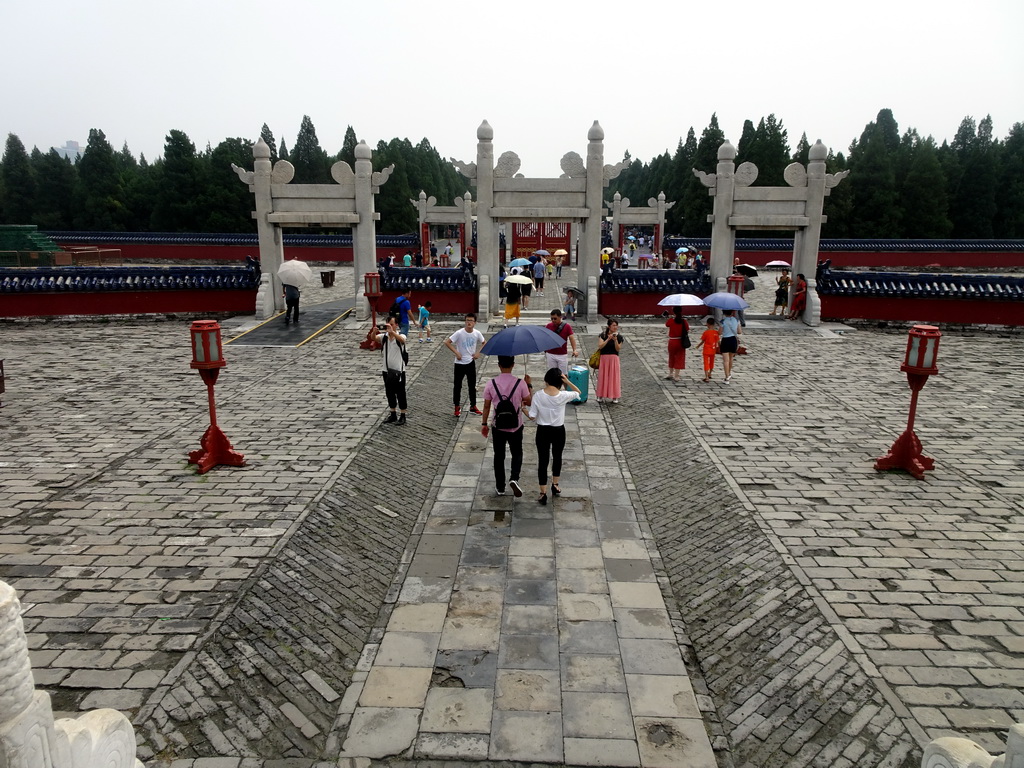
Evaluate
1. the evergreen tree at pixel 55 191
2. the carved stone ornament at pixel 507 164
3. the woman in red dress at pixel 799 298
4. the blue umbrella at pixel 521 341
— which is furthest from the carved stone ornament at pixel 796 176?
the evergreen tree at pixel 55 191

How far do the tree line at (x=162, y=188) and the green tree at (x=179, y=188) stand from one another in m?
0.05

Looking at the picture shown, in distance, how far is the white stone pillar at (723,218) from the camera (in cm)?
1930

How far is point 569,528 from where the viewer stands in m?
7.37

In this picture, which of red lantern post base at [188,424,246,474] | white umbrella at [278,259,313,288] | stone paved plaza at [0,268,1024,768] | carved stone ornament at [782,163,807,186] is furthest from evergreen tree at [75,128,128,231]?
red lantern post base at [188,424,246,474]

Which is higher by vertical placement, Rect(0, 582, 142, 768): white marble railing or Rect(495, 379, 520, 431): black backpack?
Rect(0, 582, 142, 768): white marble railing

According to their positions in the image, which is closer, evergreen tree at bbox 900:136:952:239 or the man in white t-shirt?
the man in white t-shirt

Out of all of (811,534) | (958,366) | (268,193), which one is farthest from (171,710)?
(268,193)

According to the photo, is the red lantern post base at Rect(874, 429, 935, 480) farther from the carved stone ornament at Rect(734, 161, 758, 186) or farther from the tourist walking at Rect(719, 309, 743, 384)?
the carved stone ornament at Rect(734, 161, 758, 186)

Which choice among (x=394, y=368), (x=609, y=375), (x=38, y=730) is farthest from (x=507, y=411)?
(x=38, y=730)

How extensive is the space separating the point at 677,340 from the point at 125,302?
1481cm

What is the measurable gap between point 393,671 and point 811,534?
4.01m

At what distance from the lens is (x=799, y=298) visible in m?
19.6

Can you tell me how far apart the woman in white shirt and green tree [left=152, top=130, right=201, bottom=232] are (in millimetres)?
35721

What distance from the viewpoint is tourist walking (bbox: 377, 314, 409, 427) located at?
9992 millimetres
